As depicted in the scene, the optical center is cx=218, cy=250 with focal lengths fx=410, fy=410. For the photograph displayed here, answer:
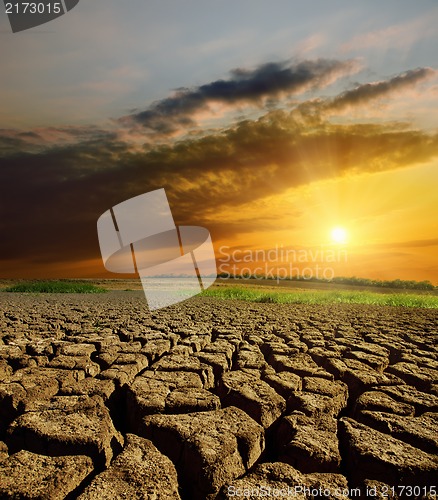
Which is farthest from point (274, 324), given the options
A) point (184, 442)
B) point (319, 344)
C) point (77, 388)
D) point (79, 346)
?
point (184, 442)

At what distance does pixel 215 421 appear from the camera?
2.35 meters

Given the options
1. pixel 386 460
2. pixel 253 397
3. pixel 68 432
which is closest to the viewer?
pixel 386 460

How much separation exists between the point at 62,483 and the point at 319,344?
3.77 meters

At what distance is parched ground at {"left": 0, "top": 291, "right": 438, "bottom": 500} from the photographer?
5.94ft

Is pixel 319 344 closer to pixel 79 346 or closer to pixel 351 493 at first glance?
pixel 79 346

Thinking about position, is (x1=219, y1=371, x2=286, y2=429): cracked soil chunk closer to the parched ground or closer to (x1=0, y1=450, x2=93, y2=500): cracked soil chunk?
the parched ground

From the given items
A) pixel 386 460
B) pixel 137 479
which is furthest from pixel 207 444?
pixel 386 460

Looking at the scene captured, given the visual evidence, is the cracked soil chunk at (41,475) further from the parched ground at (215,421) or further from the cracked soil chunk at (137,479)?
the cracked soil chunk at (137,479)

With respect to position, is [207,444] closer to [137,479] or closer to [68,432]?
[137,479]

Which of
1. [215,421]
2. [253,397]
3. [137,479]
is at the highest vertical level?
[137,479]

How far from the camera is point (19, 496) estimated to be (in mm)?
1641

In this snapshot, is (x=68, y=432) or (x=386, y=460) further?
(x=68, y=432)

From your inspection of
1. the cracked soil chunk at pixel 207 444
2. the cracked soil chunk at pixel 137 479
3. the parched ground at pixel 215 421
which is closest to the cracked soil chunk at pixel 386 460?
the parched ground at pixel 215 421

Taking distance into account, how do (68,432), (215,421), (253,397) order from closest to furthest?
(68,432), (215,421), (253,397)
